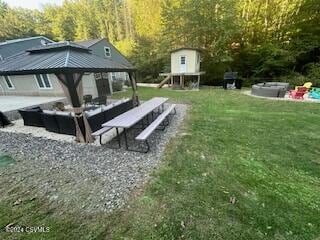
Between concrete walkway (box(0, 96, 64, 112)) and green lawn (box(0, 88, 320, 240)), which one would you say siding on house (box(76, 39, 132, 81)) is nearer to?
concrete walkway (box(0, 96, 64, 112))

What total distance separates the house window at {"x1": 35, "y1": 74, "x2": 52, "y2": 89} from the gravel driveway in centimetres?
827

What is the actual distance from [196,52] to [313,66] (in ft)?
30.6

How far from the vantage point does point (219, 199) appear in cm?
283

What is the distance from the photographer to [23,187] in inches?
127

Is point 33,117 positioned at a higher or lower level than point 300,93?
higher

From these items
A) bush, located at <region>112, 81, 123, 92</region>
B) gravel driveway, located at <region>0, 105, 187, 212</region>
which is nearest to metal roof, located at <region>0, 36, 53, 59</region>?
bush, located at <region>112, 81, 123, 92</region>

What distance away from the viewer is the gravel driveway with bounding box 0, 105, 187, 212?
2.95m

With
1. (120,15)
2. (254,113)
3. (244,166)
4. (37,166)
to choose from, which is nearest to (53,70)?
(37,166)

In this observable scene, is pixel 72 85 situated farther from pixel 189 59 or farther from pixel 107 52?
pixel 107 52

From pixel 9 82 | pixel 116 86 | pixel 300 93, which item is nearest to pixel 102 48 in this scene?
pixel 116 86

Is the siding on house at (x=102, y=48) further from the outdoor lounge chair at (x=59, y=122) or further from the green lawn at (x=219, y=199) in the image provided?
the green lawn at (x=219, y=199)

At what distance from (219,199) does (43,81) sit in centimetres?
1379

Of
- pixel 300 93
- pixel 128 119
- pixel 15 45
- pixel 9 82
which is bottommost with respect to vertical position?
pixel 300 93

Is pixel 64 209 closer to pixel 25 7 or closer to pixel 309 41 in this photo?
pixel 309 41
